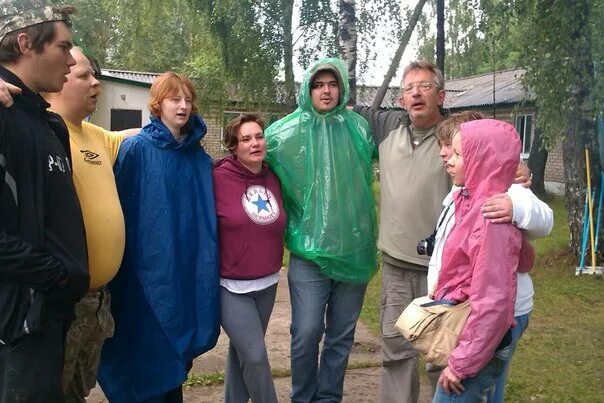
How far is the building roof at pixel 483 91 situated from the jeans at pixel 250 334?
15.4 metres

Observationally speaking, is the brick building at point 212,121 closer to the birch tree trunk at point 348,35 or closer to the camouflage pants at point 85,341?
the birch tree trunk at point 348,35

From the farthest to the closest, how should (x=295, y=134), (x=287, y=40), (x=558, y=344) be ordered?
(x=287, y=40) → (x=558, y=344) → (x=295, y=134)

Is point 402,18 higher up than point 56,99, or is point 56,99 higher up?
point 402,18

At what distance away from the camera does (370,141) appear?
11.4 ft

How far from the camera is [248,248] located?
122 inches

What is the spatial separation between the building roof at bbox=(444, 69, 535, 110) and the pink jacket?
1588 centimetres

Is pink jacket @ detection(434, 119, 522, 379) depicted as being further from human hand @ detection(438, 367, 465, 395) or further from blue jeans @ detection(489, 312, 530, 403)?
blue jeans @ detection(489, 312, 530, 403)

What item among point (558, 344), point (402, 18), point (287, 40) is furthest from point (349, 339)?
point (287, 40)

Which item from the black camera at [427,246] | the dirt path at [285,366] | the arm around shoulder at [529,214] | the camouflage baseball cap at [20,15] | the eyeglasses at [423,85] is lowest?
the dirt path at [285,366]

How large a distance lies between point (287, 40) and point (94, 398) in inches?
282

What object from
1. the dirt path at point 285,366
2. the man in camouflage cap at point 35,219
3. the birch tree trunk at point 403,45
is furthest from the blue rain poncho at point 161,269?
the birch tree trunk at point 403,45

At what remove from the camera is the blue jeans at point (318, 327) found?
3359 millimetres

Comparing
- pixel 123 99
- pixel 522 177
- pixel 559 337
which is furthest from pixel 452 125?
pixel 123 99

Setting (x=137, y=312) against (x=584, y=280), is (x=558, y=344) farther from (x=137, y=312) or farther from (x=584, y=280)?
(x=137, y=312)
